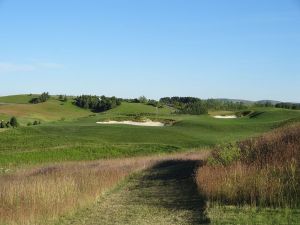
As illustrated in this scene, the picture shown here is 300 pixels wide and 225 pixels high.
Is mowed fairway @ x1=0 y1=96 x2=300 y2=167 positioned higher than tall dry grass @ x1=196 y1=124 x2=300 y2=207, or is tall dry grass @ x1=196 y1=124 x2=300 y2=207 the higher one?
tall dry grass @ x1=196 y1=124 x2=300 y2=207

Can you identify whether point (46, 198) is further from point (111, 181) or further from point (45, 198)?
point (111, 181)

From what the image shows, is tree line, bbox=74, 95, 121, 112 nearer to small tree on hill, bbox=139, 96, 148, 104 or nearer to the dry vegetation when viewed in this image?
small tree on hill, bbox=139, 96, 148, 104

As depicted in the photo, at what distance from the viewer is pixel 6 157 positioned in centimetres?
3778

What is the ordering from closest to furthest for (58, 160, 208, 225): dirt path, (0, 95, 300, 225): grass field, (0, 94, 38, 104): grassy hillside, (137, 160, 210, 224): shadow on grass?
(58, 160, 208, 225): dirt path < (0, 95, 300, 225): grass field < (137, 160, 210, 224): shadow on grass < (0, 94, 38, 104): grassy hillside

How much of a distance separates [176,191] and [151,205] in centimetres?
276

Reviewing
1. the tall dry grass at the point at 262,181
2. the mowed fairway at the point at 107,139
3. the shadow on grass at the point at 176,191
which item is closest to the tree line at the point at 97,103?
the mowed fairway at the point at 107,139

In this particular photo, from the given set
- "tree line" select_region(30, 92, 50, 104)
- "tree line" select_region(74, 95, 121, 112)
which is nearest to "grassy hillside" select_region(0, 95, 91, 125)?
"tree line" select_region(74, 95, 121, 112)

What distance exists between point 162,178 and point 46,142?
84.5 ft

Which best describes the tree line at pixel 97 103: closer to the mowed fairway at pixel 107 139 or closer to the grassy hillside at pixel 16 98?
the grassy hillside at pixel 16 98

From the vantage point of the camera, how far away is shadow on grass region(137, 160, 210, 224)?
12.3 m

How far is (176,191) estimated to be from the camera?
16125 millimetres

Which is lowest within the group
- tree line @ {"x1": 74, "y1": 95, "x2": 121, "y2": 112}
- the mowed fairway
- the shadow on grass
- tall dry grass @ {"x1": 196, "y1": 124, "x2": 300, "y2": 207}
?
the mowed fairway

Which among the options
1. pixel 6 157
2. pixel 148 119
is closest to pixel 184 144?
pixel 6 157

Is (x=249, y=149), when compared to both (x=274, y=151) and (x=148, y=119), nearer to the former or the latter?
Result: (x=274, y=151)
